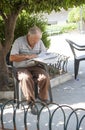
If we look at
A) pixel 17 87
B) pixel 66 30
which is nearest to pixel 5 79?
pixel 17 87

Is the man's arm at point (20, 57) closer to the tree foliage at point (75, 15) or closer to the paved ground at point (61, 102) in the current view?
the paved ground at point (61, 102)

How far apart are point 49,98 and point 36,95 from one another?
1.11ft

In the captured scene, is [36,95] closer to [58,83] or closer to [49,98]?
[49,98]

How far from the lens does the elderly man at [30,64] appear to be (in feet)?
20.1

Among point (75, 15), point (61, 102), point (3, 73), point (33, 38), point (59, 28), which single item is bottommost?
point (59, 28)

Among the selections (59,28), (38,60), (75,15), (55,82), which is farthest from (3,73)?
(75,15)

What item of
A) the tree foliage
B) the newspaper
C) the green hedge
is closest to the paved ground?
the newspaper

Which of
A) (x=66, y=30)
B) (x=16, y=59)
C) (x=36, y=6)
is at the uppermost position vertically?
(x=36, y=6)

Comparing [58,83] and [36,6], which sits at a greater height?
[36,6]

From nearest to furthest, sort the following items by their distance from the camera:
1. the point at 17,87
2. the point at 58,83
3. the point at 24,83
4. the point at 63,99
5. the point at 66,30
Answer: the point at 24,83
the point at 17,87
the point at 63,99
the point at 58,83
the point at 66,30

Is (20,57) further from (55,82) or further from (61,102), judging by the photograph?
(55,82)

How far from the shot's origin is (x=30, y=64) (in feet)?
21.2

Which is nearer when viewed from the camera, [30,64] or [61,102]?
[30,64]

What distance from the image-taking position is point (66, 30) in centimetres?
2991
